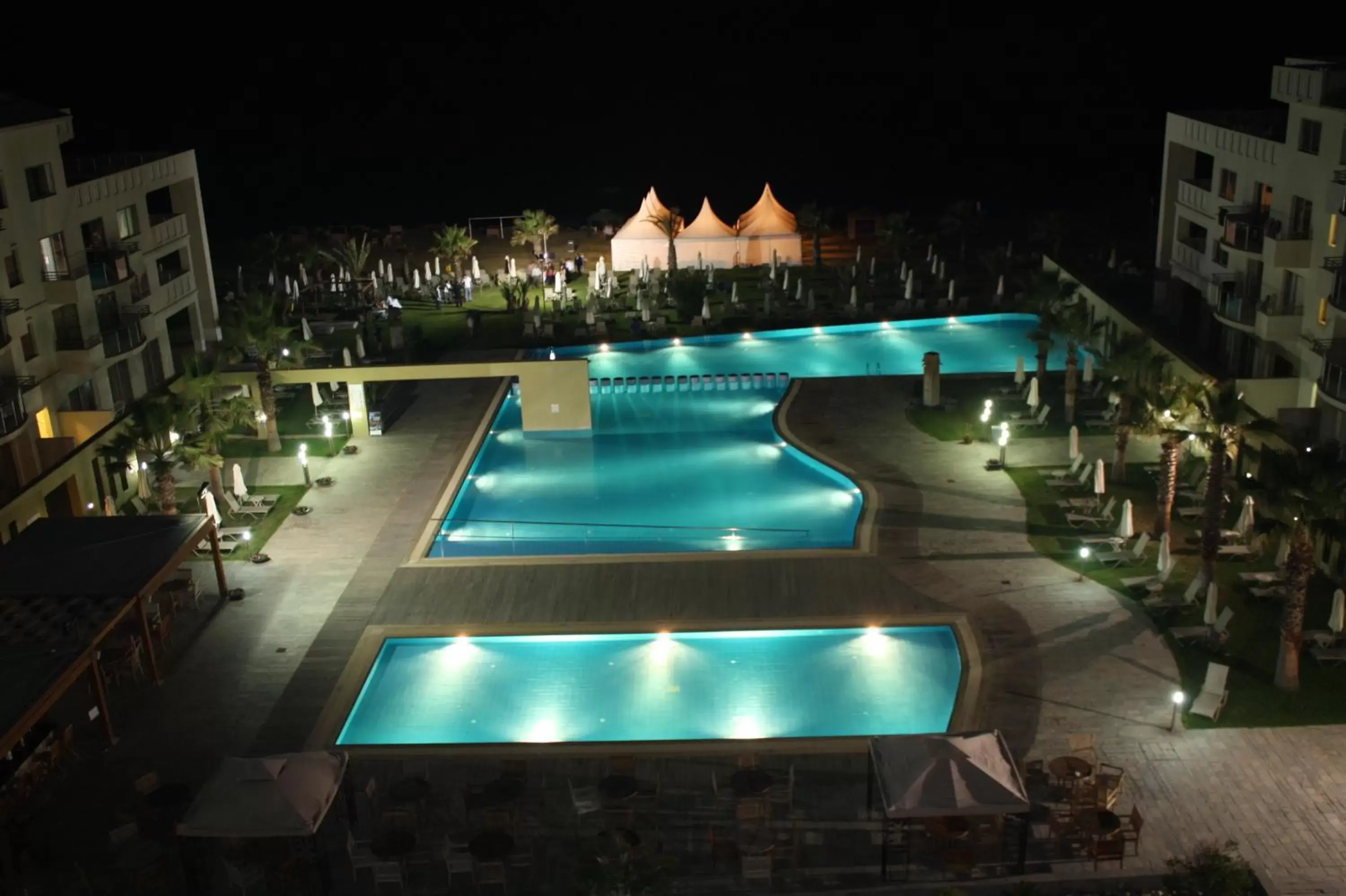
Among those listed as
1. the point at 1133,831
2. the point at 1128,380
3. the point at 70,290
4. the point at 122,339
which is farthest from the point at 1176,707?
the point at 122,339

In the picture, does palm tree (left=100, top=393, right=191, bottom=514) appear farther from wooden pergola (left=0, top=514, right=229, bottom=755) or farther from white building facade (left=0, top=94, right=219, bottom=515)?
wooden pergola (left=0, top=514, right=229, bottom=755)

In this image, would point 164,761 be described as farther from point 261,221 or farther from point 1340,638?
point 261,221

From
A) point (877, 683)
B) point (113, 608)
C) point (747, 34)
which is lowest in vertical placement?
point (877, 683)

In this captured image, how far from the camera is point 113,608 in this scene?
Result: 2011cm

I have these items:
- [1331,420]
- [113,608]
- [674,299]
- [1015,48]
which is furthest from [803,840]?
[1015,48]

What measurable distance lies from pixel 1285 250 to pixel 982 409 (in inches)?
363

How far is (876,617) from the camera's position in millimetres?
22625

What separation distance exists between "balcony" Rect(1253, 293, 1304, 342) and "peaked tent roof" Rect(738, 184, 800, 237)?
2747cm

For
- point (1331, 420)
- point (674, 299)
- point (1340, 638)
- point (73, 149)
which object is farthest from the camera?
point (73, 149)

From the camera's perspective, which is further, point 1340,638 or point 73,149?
point 73,149

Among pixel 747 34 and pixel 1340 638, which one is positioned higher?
pixel 747 34

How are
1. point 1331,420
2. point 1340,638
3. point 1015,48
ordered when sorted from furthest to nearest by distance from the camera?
point 1015,48 → point 1331,420 → point 1340,638

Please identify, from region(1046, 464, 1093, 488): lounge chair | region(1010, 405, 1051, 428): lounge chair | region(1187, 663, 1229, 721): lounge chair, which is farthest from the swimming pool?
region(1010, 405, 1051, 428): lounge chair

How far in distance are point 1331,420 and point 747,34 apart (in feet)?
331
